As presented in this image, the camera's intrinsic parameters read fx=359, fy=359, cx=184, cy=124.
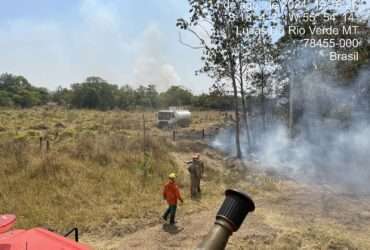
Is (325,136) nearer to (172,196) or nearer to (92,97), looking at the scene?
(172,196)

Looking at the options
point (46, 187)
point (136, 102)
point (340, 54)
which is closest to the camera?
point (46, 187)

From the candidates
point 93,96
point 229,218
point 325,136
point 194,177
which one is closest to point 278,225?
point 194,177

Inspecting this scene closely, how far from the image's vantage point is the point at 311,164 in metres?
15.6

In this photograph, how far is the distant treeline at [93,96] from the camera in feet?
208

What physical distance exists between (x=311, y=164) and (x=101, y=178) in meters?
9.38

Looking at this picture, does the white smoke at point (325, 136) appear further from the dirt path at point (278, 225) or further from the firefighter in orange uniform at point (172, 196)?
the firefighter in orange uniform at point (172, 196)

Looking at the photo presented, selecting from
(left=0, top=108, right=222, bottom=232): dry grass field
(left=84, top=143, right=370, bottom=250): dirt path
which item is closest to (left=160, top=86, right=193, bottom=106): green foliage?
(left=0, top=108, right=222, bottom=232): dry grass field

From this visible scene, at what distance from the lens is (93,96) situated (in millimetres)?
64375

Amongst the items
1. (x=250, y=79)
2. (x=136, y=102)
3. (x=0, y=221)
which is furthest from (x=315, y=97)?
(x=136, y=102)

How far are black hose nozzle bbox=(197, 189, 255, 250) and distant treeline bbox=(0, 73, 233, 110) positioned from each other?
175ft

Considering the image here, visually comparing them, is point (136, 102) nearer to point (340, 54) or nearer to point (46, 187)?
point (340, 54)

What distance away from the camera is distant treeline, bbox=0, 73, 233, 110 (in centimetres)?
6343

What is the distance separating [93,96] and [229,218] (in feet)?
213

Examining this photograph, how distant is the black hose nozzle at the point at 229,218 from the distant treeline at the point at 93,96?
53.2 m
